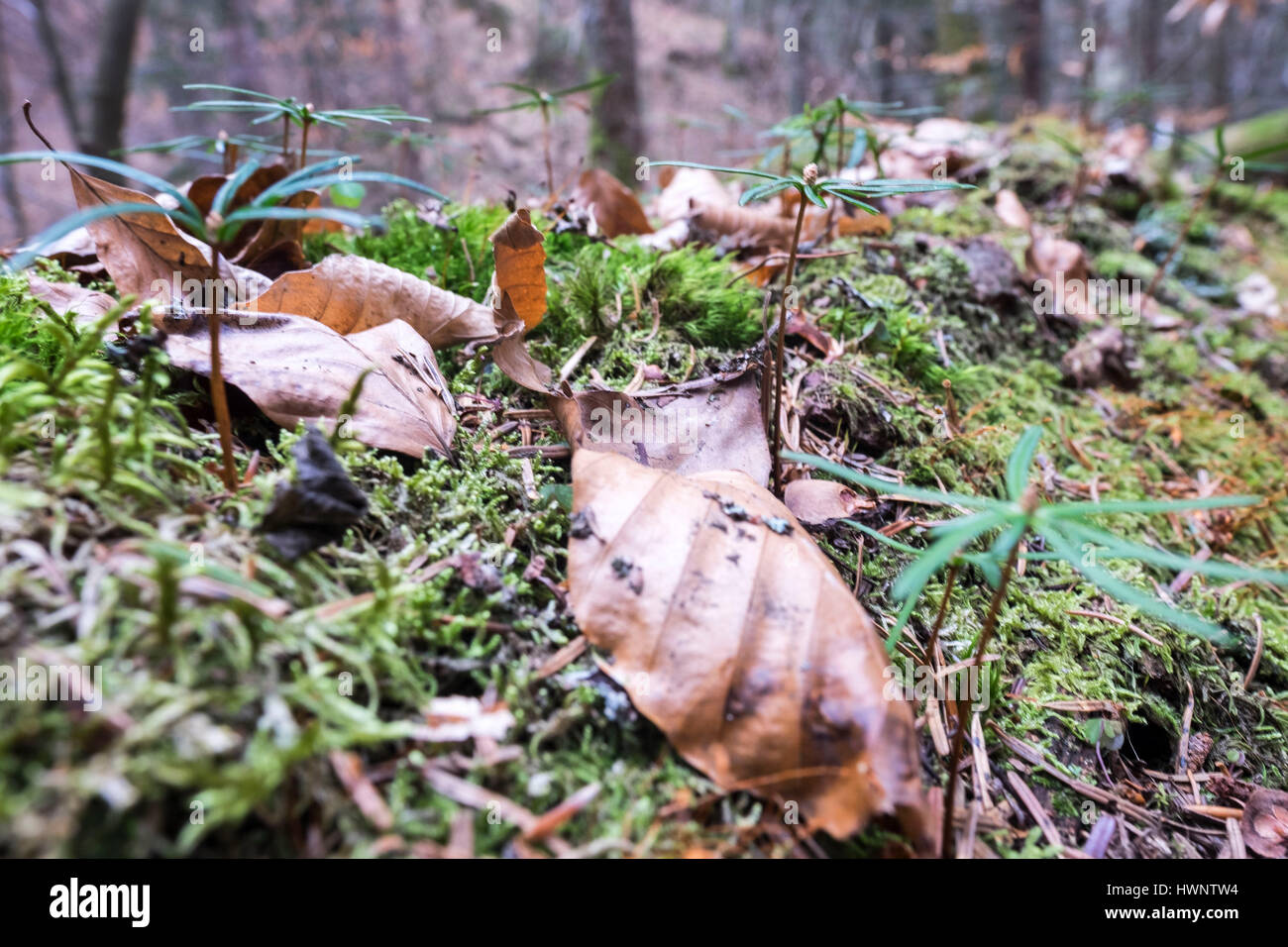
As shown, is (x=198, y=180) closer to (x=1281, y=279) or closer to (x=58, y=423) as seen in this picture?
(x=58, y=423)

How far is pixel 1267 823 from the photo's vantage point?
1.48m

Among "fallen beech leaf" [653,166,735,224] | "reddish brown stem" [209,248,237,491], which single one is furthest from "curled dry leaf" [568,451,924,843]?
"fallen beech leaf" [653,166,735,224]

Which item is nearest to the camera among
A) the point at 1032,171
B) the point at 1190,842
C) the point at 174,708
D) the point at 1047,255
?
the point at 174,708

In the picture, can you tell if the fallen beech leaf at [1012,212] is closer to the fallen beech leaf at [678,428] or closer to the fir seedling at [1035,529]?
the fallen beech leaf at [678,428]

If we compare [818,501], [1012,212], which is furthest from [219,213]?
[1012,212]

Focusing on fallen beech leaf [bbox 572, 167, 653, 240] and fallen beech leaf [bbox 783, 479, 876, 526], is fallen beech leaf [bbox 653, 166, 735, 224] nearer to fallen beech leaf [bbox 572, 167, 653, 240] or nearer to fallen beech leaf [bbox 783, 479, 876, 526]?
fallen beech leaf [bbox 572, 167, 653, 240]

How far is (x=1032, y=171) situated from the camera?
13.4 ft

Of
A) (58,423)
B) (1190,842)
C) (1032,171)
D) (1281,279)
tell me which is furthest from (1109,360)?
(58,423)

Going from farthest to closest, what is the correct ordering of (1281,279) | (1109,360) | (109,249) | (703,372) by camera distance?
(1281,279) < (1109,360) < (703,372) < (109,249)

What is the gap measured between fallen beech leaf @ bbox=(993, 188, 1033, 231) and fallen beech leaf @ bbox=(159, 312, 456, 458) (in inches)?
128

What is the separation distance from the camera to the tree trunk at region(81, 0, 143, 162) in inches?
207

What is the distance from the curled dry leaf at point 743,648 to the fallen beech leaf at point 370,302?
724 millimetres

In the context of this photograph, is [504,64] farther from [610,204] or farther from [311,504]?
[311,504]
